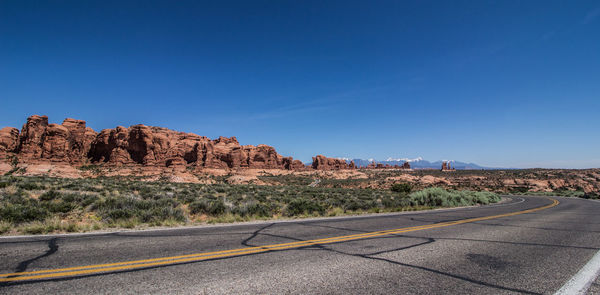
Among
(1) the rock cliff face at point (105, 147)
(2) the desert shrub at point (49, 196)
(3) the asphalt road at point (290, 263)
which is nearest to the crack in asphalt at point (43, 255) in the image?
(3) the asphalt road at point (290, 263)

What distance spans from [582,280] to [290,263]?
15.2 ft

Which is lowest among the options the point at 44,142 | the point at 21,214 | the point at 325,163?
the point at 21,214

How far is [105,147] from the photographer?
72.9 m

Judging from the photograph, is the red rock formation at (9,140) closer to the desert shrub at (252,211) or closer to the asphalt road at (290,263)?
the desert shrub at (252,211)

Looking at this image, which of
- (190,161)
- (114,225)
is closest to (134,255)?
(114,225)

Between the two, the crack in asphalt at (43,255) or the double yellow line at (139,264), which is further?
the crack in asphalt at (43,255)

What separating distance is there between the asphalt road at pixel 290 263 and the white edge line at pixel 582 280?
0.28ft

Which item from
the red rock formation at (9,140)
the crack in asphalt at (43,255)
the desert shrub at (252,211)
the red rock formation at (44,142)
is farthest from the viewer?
the red rock formation at (9,140)

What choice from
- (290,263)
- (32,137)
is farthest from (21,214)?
(32,137)

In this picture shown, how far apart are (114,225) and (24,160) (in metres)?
69.7

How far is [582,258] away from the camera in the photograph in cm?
530

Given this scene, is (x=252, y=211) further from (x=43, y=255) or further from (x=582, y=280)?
(x=582, y=280)

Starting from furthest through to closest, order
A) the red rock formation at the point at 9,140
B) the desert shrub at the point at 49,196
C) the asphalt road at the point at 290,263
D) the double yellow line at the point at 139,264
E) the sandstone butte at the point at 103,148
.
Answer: the red rock formation at the point at 9,140
the sandstone butte at the point at 103,148
the desert shrub at the point at 49,196
the double yellow line at the point at 139,264
the asphalt road at the point at 290,263

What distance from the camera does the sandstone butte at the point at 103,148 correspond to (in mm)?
58284
